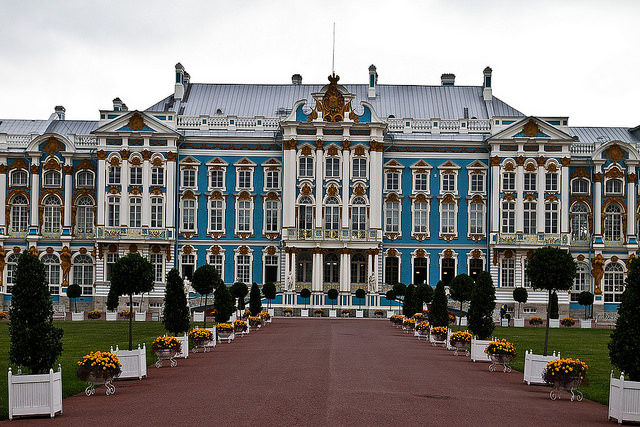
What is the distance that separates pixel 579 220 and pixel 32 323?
5720 cm

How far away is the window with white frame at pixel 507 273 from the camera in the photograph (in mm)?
68750

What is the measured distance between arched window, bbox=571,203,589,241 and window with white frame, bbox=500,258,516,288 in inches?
210

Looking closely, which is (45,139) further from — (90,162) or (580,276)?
(580,276)

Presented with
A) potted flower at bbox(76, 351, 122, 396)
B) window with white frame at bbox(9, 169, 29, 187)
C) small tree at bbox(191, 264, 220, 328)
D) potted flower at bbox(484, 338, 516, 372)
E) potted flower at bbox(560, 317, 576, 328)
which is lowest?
potted flower at bbox(560, 317, 576, 328)

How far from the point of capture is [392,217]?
70.2 m

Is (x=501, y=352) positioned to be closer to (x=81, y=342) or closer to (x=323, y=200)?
(x=81, y=342)

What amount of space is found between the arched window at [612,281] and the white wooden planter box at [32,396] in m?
57.3

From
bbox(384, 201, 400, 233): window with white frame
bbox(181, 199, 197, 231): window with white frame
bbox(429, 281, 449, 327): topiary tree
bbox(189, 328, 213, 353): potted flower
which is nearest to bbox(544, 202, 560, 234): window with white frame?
bbox(384, 201, 400, 233): window with white frame

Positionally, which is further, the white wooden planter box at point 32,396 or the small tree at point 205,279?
the small tree at point 205,279

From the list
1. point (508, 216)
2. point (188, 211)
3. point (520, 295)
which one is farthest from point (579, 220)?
point (188, 211)

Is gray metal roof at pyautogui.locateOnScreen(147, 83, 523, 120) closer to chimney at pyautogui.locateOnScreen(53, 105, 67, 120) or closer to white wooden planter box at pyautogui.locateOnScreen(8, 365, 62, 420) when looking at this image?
chimney at pyautogui.locateOnScreen(53, 105, 67, 120)

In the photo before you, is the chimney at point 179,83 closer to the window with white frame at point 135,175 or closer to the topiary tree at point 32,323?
the window with white frame at point 135,175

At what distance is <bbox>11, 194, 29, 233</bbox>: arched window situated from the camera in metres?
70.2

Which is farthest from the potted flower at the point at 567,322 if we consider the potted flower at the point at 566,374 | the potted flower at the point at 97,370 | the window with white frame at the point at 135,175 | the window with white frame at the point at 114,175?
the potted flower at the point at 97,370
